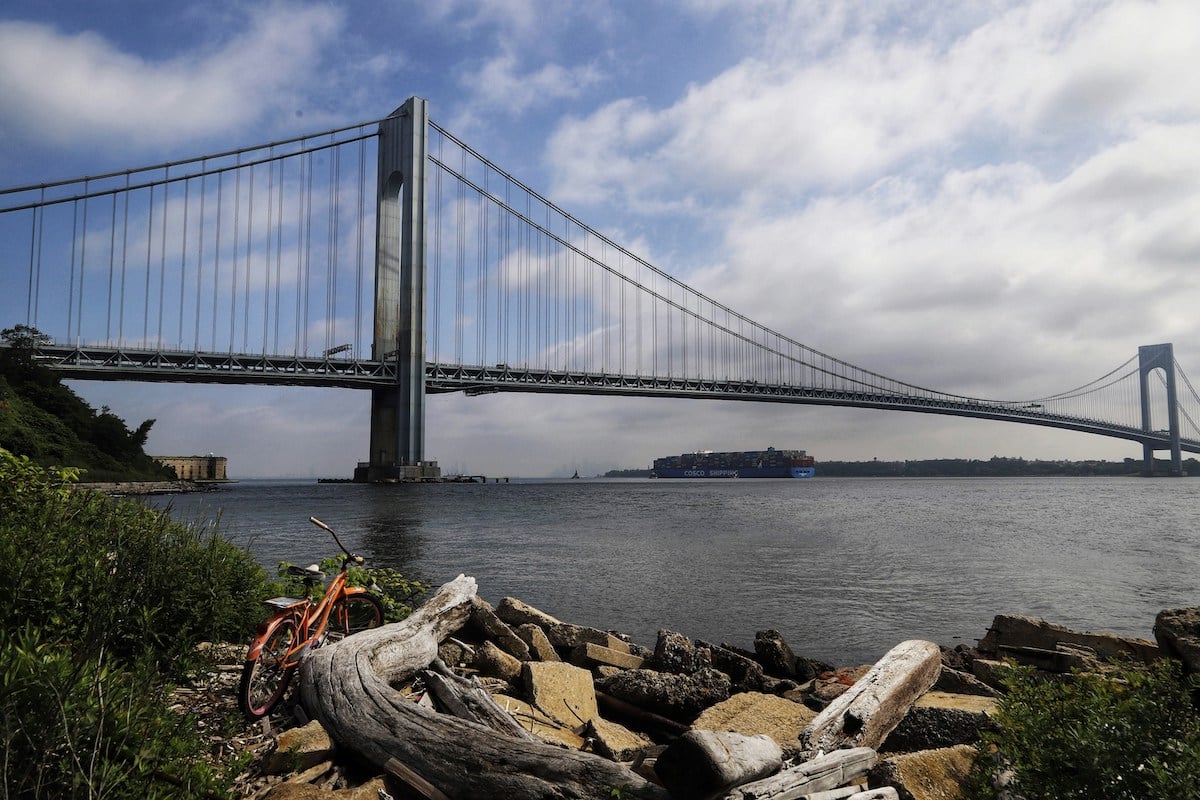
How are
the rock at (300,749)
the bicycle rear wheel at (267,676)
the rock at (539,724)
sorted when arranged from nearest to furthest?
the rock at (300,749)
the bicycle rear wheel at (267,676)
the rock at (539,724)

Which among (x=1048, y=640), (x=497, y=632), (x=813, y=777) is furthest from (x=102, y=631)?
(x=1048, y=640)

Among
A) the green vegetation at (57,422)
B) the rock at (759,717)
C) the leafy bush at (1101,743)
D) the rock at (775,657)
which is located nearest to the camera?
the leafy bush at (1101,743)

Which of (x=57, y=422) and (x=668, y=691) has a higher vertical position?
(x=57, y=422)

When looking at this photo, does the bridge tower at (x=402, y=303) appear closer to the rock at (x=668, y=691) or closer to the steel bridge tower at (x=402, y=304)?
the steel bridge tower at (x=402, y=304)

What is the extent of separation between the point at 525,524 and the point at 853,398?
151ft

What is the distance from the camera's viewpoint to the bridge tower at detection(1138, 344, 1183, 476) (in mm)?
74625

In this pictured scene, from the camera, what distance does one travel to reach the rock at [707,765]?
2.75m

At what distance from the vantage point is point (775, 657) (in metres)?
7.05

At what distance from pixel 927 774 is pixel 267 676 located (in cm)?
363

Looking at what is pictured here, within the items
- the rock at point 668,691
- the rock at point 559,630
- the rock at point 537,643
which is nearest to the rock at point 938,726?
the rock at point 668,691

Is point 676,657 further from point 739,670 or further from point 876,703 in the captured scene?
point 876,703

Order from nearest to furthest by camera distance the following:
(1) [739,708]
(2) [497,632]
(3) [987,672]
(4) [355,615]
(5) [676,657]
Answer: (1) [739,708] → (5) [676,657] → (3) [987,672] → (2) [497,632] → (4) [355,615]

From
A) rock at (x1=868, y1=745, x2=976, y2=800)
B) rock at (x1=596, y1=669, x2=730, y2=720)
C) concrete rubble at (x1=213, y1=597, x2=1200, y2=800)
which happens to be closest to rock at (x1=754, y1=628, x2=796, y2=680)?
concrete rubble at (x1=213, y1=597, x2=1200, y2=800)

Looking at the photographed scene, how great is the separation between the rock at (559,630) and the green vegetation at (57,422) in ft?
104
